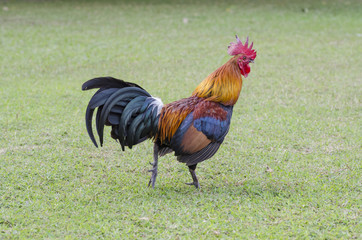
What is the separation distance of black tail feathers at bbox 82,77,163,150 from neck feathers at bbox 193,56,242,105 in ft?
1.59

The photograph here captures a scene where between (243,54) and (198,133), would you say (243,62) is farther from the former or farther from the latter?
(198,133)

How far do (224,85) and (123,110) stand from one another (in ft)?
3.15

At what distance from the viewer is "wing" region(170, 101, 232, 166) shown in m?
4.30

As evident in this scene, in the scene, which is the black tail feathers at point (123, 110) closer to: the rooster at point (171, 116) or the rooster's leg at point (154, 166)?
the rooster at point (171, 116)

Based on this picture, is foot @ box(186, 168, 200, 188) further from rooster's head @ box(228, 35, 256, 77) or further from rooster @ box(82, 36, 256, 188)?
rooster's head @ box(228, 35, 256, 77)

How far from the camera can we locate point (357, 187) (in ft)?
15.5

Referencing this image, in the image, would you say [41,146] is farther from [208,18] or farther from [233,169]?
[208,18]

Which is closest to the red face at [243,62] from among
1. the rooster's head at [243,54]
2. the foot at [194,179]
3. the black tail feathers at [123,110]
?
the rooster's head at [243,54]

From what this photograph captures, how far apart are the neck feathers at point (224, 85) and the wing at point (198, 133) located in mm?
135

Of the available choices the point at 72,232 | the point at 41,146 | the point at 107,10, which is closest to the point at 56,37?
the point at 107,10

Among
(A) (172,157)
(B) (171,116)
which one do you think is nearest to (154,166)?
(B) (171,116)

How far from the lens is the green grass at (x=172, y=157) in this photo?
4070 millimetres

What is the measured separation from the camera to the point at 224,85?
174 inches

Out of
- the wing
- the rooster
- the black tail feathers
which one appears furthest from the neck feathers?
the black tail feathers
